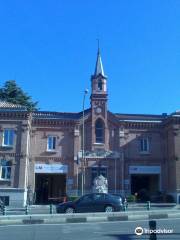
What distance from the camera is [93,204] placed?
26.2m

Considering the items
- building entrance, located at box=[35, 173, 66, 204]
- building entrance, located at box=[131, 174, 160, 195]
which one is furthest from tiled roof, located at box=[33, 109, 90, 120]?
building entrance, located at box=[131, 174, 160, 195]

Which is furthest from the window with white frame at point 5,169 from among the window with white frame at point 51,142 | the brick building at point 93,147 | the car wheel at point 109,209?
the car wheel at point 109,209

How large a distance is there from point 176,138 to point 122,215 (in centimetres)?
2201

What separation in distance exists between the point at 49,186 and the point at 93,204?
24210 millimetres

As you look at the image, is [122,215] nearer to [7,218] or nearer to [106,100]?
[7,218]

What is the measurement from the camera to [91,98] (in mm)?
46062

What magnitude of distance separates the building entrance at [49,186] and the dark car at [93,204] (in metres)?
20.9

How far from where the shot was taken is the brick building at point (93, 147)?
41656 mm

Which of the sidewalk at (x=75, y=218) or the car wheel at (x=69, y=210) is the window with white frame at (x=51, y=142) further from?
the sidewalk at (x=75, y=218)

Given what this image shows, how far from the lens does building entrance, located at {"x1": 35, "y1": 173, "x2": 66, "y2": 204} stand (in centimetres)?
4784

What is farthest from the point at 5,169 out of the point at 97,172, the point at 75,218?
the point at 75,218

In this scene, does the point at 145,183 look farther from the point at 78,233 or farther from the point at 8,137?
the point at 78,233

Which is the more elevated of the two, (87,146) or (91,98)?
(91,98)

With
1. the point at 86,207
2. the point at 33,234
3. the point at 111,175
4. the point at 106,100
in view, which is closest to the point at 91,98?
the point at 106,100
